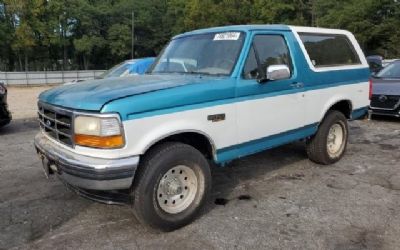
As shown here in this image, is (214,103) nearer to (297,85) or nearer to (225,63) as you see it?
(225,63)

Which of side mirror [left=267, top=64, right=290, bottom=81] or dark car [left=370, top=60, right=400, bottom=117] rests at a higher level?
side mirror [left=267, top=64, right=290, bottom=81]

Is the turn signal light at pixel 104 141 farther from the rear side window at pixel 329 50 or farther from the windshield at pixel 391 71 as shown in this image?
the windshield at pixel 391 71

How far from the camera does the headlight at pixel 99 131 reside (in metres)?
3.74

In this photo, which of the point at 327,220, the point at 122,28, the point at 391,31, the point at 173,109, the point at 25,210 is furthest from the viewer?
the point at 122,28

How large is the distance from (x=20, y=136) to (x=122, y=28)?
169ft

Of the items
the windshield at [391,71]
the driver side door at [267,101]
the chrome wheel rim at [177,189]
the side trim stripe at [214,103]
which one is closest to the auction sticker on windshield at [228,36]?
the driver side door at [267,101]

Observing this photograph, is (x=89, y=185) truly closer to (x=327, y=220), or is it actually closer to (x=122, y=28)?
(x=327, y=220)

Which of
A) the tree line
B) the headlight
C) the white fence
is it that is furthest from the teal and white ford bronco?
the tree line

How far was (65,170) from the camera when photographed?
3.99 m

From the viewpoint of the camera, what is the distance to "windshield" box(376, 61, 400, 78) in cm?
1102

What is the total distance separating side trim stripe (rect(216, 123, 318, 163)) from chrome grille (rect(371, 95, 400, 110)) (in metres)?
4.93

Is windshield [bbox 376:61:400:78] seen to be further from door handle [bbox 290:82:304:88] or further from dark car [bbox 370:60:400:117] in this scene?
door handle [bbox 290:82:304:88]

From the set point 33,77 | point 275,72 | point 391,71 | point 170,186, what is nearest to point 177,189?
point 170,186

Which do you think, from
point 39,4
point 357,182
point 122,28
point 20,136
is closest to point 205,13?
point 122,28
